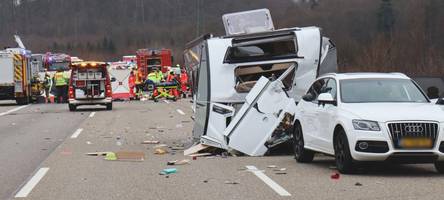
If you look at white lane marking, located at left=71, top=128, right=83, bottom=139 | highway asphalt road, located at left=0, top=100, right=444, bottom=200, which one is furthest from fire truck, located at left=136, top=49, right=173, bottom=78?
highway asphalt road, located at left=0, top=100, right=444, bottom=200

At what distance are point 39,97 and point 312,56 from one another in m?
30.8

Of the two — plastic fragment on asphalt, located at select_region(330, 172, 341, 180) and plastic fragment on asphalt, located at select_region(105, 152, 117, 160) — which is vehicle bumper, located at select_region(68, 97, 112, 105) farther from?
plastic fragment on asphalt, located at select_region(330, 172, 341, 180)

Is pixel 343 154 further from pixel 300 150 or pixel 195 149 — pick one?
pixel 195 149

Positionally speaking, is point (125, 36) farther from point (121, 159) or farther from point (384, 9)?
point (121, 159)

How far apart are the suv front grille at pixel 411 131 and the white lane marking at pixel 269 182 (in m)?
1.85

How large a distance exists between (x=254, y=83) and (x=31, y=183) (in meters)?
6.03

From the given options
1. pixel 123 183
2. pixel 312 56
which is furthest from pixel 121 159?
pixel 312 56

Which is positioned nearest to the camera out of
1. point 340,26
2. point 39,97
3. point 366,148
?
point 366,148

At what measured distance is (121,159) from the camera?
14641 millimetres

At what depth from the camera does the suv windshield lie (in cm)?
1231

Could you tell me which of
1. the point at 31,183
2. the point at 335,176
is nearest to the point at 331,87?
the point at 335,176

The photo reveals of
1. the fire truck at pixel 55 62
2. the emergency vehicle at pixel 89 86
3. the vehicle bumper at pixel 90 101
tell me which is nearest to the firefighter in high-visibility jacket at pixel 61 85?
the emergency vehicle at pixel 89 86

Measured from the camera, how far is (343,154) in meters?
11.6

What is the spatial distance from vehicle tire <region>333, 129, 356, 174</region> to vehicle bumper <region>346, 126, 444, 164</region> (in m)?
0.25
